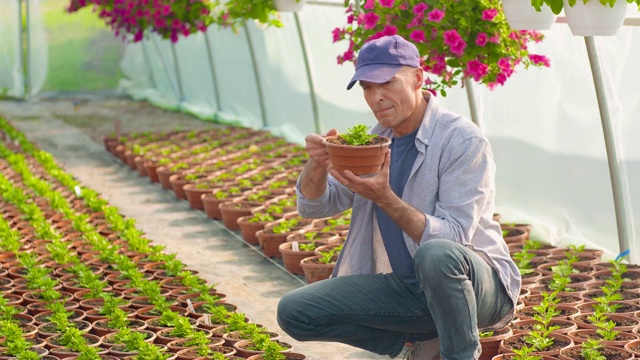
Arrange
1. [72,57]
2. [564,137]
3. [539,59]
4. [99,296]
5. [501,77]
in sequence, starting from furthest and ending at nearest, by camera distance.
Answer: [72,57], [564,137], [539,59], [501,77], [99,296]

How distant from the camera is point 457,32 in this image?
5.56m

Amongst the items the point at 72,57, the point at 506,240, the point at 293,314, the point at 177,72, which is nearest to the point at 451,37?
the point at 506,240

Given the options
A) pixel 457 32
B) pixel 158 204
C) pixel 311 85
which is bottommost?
pixel 158 204

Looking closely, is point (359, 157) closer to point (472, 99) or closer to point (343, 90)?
point (472, 99)

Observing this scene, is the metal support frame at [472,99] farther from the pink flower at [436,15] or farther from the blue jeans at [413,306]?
the blue jeans at [413,306]

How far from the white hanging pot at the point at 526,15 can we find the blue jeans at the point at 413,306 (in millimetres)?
1931

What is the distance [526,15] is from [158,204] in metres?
3.82

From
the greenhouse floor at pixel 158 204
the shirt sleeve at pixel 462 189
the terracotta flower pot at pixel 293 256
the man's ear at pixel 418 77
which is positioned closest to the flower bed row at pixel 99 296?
the greenhouse floor at pixel 158 204

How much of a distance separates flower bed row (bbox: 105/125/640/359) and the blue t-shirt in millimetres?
672

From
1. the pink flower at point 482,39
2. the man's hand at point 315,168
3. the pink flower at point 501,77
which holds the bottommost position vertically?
the man's hand at point 315,168

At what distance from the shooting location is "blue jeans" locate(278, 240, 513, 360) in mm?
3398

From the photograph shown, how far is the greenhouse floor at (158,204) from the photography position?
18.2ft

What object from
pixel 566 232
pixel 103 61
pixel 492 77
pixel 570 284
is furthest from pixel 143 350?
pixel 103 61

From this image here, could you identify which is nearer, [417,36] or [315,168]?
[315,168]
